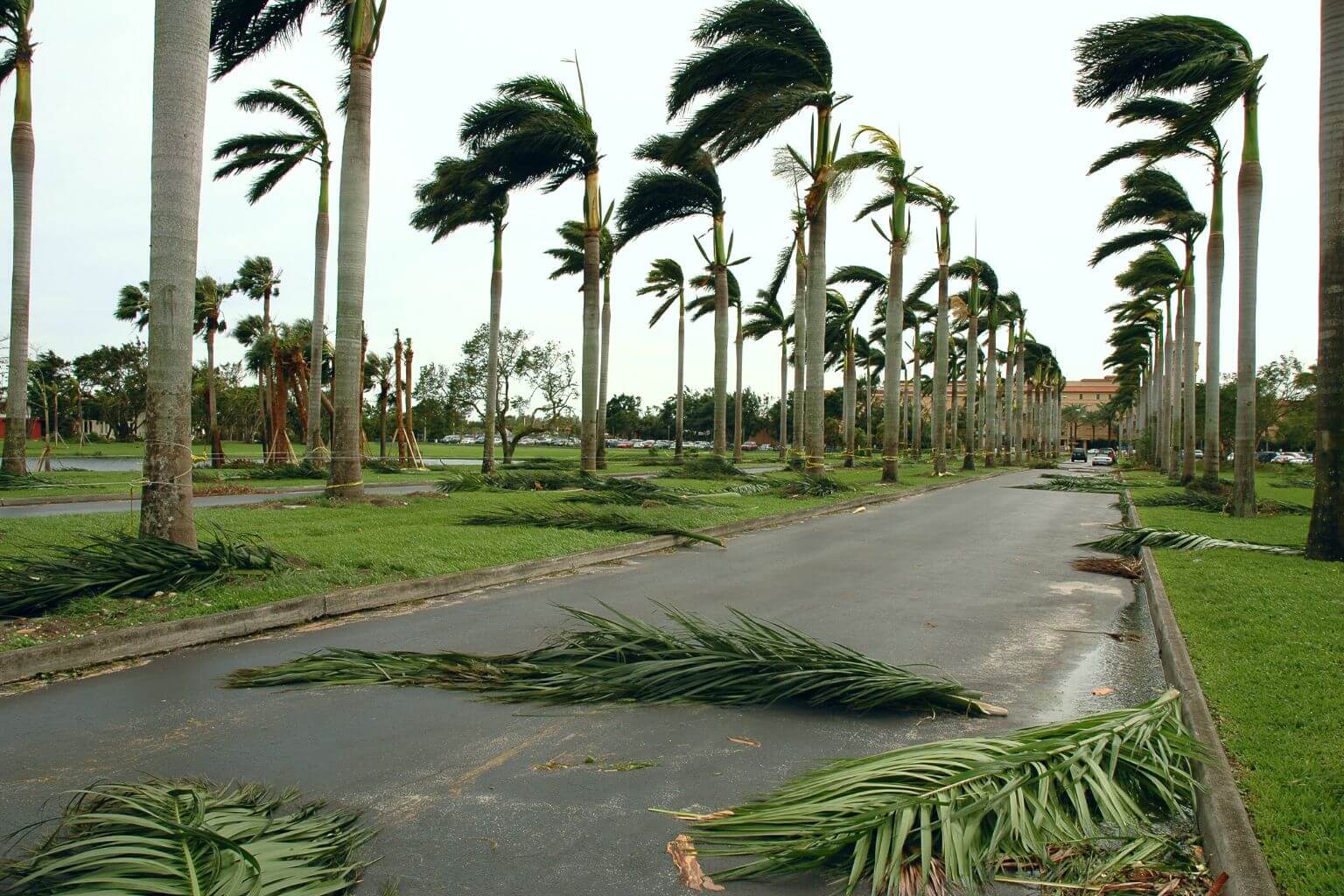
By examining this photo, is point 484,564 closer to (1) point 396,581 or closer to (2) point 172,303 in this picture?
(1) point 396,581

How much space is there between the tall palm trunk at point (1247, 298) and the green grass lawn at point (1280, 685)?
6635 millimetres

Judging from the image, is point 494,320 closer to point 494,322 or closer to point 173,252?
point 494,322

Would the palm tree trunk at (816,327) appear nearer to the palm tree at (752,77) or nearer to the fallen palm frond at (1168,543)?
the palm tree at (752,77)

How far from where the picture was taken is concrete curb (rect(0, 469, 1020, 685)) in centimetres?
599

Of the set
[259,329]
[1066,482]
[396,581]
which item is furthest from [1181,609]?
[259,329]

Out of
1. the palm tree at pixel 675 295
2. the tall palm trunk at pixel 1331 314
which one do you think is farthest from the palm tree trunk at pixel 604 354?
the tall palm trunk at pixel 1331 314

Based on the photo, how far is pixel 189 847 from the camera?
315 cm

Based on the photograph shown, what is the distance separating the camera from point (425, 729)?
4.95 metres

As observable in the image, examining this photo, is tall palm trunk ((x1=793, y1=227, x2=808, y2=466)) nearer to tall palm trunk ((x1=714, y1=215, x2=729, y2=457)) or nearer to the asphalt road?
tall palm trunk ((x1=714, y1=215, x2=729, y2=457))

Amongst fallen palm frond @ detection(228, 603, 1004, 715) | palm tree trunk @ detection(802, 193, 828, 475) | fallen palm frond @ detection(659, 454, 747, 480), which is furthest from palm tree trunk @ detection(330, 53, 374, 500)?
fallen palm frond @ detection(659, 454, 747, 480)

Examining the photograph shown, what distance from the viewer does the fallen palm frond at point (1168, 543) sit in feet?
40.0

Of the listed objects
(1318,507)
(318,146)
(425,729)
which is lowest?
(425,729)

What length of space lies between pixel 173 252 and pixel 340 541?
3.72m

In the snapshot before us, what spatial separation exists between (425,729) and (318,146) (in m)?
25.7
